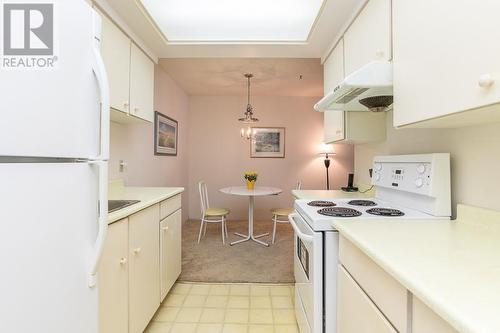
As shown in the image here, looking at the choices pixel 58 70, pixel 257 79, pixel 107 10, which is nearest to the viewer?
pixel 58 70

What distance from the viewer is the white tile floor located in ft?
5.80

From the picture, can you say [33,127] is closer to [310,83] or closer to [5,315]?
[5,315]

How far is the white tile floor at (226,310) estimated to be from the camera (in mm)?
1769

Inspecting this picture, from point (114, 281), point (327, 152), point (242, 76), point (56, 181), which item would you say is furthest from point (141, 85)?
point (327, 152)

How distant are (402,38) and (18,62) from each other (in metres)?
1.38

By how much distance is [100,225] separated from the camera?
85 centimetres

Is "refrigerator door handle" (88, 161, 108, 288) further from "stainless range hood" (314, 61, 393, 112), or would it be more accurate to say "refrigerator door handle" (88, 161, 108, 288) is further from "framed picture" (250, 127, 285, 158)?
"framed picture" (250, 127, 285, 158)

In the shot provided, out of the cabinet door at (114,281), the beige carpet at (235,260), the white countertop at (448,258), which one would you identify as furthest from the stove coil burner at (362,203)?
the cabinet door at (114,281)

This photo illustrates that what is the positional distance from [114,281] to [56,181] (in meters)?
0.78

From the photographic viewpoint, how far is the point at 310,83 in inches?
157

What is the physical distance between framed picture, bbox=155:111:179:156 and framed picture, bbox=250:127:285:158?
1452 millimetres

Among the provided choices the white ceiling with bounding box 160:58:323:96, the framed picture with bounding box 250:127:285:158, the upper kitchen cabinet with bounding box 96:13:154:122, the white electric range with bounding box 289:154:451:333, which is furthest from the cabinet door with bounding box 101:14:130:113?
the framed picture with bounding box 250:127:285:158

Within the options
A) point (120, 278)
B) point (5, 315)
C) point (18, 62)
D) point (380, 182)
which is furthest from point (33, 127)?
point (380, 182)

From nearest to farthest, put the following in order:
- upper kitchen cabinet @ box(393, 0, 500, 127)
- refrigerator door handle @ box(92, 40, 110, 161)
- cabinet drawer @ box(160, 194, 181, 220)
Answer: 1. upper kitchen cabinet @ box(393, 0, 500, 127)
2. refrigerator door handle @ box(92, 40, 110, 161)
3. cabinet drawer @ box(160, 194, 181, 220)
